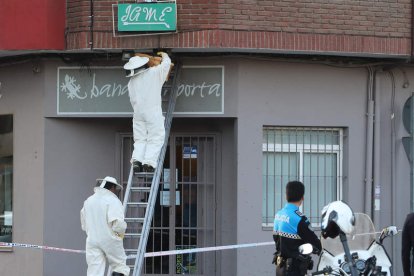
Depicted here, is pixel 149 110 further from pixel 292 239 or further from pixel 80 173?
pixel 292 239

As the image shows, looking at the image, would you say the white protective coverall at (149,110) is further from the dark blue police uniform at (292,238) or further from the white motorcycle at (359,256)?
the white motorcycle at (359,256)

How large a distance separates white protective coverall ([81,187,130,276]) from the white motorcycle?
280cm

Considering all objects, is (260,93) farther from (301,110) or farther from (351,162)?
(351,162)

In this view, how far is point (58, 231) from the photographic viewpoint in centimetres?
1330

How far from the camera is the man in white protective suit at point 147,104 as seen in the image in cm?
1216

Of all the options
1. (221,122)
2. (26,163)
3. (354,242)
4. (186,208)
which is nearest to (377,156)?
(221,122)

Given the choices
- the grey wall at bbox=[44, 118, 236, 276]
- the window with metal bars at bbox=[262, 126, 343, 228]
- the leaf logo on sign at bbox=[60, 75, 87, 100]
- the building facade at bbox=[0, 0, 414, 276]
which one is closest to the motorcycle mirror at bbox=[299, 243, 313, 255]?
the building facade at bbox=[0, 0, 414, 276]

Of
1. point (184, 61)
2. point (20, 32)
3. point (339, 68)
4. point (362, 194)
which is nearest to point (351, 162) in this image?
point (362, 194)

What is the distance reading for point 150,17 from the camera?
1239cm

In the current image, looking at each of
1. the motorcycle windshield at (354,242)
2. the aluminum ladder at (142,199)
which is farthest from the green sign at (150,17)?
the motorcycle windshield at (354,242)

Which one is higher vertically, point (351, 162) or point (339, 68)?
point (339, 68)

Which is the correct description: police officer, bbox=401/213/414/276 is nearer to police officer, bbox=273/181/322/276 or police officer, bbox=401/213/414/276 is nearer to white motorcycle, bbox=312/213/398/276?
white motorcycle, bbox=312/213/398/276

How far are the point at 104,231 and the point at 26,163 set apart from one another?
337 cm

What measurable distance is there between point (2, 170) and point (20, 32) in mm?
2706
